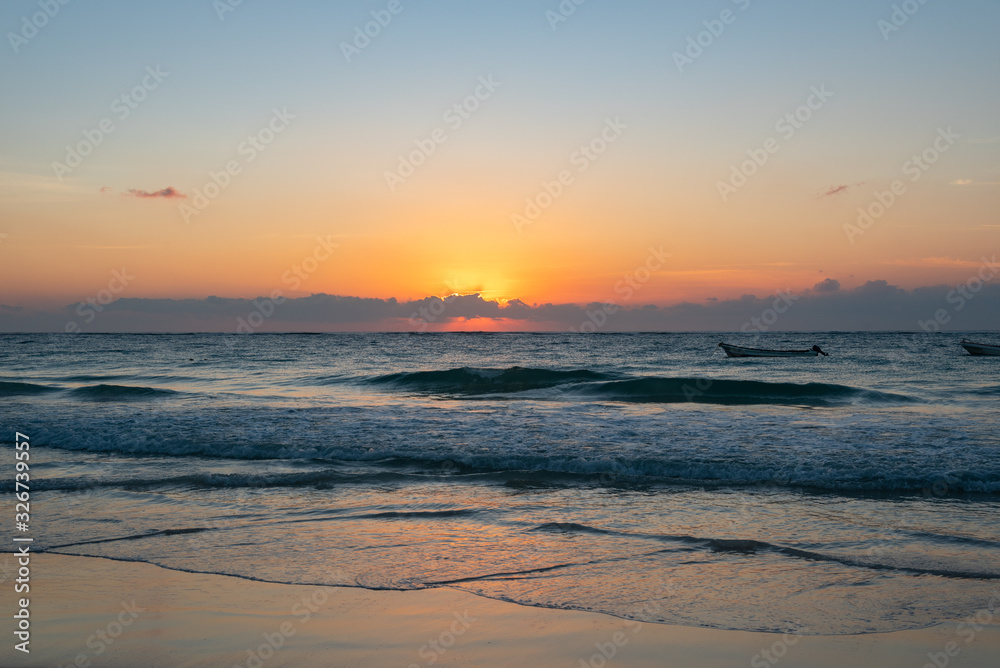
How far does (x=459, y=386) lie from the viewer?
3669 centimetres

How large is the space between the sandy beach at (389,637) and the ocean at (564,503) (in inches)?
12.1

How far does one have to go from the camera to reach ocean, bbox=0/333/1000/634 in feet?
21.9

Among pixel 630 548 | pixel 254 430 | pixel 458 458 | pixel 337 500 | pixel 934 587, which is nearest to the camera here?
pixel 934 587

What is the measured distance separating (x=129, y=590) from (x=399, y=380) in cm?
3176

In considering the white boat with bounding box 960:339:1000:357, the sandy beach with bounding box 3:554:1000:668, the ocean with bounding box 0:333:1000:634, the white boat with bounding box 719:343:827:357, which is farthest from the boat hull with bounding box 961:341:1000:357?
the sandy beach with bounding box 3:554:1000:668

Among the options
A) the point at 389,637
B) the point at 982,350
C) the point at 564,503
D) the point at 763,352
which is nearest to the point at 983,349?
the point at 982,350

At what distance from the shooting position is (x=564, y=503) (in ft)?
33.8

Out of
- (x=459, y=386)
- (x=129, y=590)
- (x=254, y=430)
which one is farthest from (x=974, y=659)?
(x=459, y=386)

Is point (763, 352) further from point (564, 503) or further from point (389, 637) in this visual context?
point (389, 637)

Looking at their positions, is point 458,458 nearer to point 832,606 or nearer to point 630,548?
point 630,548

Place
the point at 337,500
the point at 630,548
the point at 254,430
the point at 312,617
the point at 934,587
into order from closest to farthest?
the point at 312,617
the point at 934,587
the point at 630,548
the point at 337,500
the point at 254,430

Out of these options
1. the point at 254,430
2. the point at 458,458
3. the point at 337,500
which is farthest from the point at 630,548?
the point at 254,430

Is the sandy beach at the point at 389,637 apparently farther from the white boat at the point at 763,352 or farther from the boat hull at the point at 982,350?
the boat hull at the point at 982,350

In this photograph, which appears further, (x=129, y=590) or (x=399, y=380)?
(x=399, y=380)
